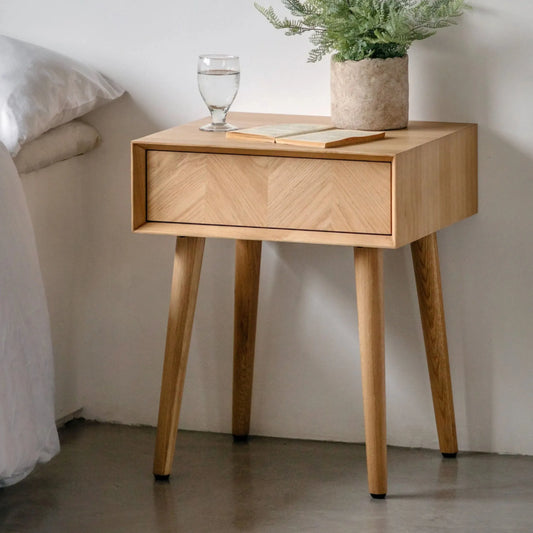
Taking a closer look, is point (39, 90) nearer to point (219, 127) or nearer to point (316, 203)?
point (219, 127)

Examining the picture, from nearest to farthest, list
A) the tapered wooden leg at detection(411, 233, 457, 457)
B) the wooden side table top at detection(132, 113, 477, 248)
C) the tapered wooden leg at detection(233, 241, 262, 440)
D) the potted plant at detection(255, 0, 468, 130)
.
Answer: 1. the wooden side table top at detection(132, 113, 477, 248)
2. the potted plant at detection(255, 0, 468, 130)
3. the tapered wooden leg at detection(411, 233, 457, 457)
4. the tapered wooden leg at detection(233, 241, 262, 440)

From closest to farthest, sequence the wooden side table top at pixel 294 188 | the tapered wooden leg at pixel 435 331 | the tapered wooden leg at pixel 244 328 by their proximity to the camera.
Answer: the wooden side table top at pixel 294 188, the tapered wooden leg at pixel 435 331, the tapered wooden leg at pixel 244 328

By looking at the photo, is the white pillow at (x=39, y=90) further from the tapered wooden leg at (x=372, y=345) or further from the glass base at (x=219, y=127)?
the tapered wooden leg at (x=372, y=345)

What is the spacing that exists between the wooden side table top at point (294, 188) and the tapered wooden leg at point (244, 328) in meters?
0.27

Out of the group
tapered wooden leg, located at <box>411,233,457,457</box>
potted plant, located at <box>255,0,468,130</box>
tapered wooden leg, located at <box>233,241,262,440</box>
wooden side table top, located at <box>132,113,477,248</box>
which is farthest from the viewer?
tapered wooden leg, located at <box>233,241,262,440</box>

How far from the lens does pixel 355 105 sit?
1639mm

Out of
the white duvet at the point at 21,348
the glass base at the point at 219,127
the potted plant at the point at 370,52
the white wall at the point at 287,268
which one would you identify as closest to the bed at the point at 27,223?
the white duvet at the point at 21,348

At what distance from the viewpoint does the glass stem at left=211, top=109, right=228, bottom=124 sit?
5.44ft

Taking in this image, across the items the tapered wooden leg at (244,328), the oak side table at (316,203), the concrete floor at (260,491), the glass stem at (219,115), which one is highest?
the glass stem at (219,115)

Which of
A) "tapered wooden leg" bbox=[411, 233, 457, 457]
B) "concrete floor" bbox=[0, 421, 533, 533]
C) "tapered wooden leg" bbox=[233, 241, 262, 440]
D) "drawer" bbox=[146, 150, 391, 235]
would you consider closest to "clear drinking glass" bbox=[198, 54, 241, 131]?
"drawer" bbox=[146, 150, 391, 235]

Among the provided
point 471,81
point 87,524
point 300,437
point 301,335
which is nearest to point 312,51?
point 471,81

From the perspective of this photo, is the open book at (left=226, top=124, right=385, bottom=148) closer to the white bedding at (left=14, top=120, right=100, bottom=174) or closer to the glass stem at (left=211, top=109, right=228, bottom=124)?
the glass stem at (left=211, top=109, right=228, bottom=124)

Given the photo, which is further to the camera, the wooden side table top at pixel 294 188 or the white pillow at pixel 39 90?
the white pillow at pixel 39 90

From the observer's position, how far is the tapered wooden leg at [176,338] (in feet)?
5.40
